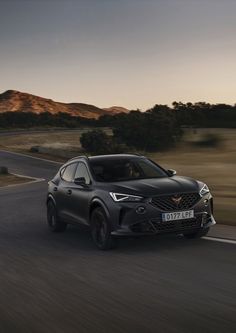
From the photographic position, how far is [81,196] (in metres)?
11.0

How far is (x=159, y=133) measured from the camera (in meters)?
49.1

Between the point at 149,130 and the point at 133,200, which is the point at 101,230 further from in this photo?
the point at 149,130

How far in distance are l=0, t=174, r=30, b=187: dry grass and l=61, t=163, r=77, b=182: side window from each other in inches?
744

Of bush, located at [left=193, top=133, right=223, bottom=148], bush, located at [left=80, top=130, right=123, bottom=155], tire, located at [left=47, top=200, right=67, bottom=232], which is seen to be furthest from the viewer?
bush, located at [left=80, top=130, right=123, bottom=155]

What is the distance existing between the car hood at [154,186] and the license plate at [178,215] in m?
0.33

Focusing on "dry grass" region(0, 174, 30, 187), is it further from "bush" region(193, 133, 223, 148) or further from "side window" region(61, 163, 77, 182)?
"side window" region(61, 163, 77, 182)

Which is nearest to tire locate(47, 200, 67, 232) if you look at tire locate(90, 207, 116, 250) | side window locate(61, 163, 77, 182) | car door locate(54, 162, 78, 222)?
car door locate(54, 162, 78, 222)

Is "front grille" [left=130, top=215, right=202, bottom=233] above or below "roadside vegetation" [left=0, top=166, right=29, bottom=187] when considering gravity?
above

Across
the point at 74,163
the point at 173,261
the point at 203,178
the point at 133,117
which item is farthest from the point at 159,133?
the point at 173,261

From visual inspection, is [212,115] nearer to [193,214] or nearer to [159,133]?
[193,214]

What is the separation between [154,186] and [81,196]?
A: 1.63 m

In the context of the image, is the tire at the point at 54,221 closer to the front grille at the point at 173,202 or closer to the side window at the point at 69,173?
the side window at the point at 69,173

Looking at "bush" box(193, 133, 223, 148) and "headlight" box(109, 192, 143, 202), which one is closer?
"headlight" box(109, 192, 143, 202)

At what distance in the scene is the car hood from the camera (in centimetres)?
972
